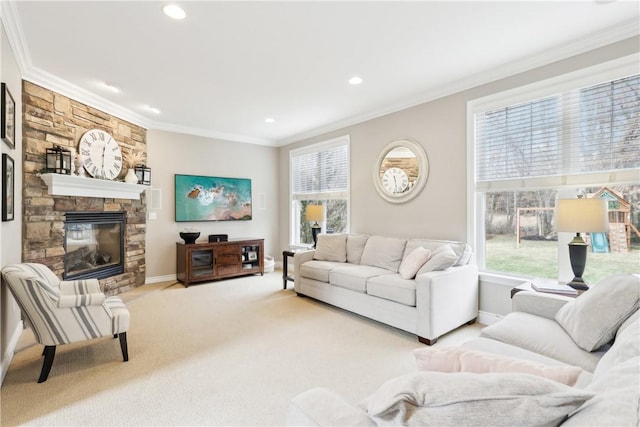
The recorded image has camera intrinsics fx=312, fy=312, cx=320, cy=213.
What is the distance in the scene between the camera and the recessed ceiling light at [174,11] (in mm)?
2246

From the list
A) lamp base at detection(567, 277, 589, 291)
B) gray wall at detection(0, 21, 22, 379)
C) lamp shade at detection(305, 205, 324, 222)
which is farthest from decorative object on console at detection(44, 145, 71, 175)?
lamp base at detection(567, 277, 589, 291)

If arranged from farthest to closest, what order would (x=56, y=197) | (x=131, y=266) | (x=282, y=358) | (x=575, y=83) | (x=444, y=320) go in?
(x=131, y=266), (x=56, y=197), (x=444, y=320), (x=575, y=83), (x=282, y=358)

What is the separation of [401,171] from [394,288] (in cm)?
178

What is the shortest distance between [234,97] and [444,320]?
141 inches

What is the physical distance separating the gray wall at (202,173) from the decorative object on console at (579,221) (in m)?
4.97

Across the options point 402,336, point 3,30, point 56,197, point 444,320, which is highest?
point 3,30

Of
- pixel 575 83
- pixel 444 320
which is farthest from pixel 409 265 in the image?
pixel 575 83

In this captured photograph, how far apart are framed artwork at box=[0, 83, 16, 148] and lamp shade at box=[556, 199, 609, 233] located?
14.0ft

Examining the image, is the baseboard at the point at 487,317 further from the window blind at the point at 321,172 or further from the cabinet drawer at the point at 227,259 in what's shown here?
the cabinet drawer at the point at 227,259

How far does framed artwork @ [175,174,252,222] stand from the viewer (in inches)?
211

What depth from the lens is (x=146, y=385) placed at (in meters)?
2.19

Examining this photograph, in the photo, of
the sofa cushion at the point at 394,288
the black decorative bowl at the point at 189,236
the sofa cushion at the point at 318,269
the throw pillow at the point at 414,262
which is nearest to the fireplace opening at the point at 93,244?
the black decorative bowl at the point at 189,236

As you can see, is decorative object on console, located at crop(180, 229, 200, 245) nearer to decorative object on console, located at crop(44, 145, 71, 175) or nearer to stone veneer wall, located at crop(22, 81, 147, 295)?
stone veneer wall, located at crop(22, 81, 147, 295)

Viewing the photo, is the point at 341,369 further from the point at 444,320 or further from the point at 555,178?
the point at 555,178
